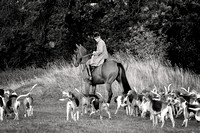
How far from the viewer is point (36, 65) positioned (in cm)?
3397

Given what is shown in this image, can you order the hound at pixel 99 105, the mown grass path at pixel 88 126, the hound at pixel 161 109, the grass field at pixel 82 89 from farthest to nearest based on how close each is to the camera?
the hound at pixel 99 105
the hound at pixel 161 109
the grass field at pixel 82 89
the mown grass path at pixel 88 126

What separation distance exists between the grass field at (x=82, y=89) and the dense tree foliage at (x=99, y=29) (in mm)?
2517

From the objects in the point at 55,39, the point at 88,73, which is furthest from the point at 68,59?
the point at 88,73

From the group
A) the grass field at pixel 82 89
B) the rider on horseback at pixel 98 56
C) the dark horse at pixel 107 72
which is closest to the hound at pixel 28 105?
the grass field at pixel 82 89

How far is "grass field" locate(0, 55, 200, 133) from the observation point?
36.6 ft

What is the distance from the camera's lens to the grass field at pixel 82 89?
439 inches

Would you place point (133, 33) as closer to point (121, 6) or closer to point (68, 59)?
point (121, 6)

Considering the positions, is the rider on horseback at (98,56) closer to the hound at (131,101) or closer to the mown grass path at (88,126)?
the hound at (131,101)

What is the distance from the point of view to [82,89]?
2161cm

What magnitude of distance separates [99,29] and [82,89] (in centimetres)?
1035

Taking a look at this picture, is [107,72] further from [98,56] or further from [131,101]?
[131,101]

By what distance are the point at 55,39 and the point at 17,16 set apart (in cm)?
487

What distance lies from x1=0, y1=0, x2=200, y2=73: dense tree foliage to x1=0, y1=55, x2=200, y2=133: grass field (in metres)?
2.52

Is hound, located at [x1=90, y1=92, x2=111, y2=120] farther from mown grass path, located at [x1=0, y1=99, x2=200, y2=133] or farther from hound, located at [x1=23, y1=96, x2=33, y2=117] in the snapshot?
hound, located at [x1=23, y1=96, x2=33, y2=117]
